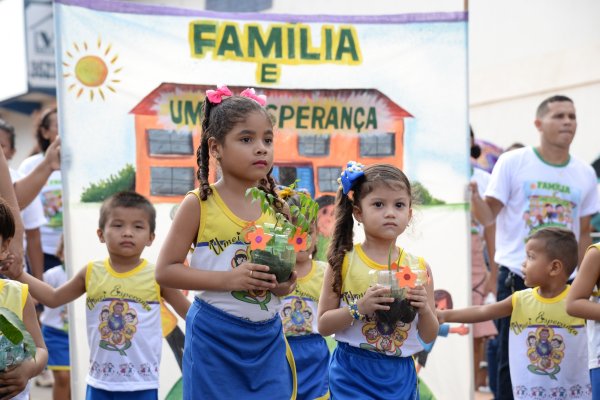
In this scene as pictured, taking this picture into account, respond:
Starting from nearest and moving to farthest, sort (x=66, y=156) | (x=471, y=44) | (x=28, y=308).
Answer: (x=28, y=308) < (x=66, y=156) < (x=471, y=44)

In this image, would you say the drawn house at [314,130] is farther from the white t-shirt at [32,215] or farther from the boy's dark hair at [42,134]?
the boy's dark hair at [42,134]

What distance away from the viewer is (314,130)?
23.5ft

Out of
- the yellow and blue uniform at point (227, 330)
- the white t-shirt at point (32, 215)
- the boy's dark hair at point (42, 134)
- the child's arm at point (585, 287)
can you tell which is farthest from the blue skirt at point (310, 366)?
the boy's dark hair at point (42, 134)

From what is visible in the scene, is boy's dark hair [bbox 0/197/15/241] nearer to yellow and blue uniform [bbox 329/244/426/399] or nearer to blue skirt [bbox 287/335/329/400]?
yellow and blue uniform [bbox 329/244/426/399]

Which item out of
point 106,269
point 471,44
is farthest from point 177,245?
point 471,44

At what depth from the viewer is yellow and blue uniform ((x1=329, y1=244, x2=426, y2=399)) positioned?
186 inches

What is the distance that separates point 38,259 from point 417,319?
3.82 metres

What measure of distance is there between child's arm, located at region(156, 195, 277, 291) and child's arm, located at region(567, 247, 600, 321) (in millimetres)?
1880

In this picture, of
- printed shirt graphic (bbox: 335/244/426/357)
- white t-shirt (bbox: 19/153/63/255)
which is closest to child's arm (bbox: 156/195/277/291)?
printed shirt graphic (bbox: 335/244/426/357)

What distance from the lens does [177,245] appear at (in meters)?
4.41

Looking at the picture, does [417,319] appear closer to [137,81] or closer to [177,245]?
[177,245]

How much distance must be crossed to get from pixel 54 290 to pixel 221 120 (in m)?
1.95

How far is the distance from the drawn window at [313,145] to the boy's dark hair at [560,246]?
5.10ft

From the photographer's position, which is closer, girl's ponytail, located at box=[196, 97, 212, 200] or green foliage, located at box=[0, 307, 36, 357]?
green foliage, located at box=[0, 307, 36, 357]
